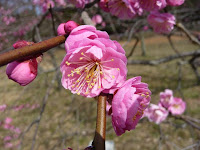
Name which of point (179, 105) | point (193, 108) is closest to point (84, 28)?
point (179, 105)

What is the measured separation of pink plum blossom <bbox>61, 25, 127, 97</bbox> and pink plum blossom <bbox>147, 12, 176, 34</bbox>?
0.77m

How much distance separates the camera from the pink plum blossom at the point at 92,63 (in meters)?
0.49

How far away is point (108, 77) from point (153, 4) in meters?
0.54

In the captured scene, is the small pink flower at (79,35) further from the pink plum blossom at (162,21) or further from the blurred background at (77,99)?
the blurred background at (77,99)

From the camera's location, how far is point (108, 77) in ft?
1.79

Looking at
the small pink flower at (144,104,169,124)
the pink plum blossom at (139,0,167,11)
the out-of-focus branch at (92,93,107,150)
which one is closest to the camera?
the out-of-focus branch at (92,93,107,150)

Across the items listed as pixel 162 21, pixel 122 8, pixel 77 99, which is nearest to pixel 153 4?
pixel 122 8

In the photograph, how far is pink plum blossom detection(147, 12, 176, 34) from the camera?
1164mm

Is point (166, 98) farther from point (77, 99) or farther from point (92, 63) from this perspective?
point (77, 99)

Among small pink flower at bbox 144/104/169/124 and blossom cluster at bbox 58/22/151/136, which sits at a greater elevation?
blossom cluster at bbox 58/22/151/136

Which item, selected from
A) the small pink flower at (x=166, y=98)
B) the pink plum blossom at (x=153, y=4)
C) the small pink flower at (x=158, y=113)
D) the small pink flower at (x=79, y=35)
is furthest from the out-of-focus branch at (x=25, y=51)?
the small pink flower at (x=166, y=98)

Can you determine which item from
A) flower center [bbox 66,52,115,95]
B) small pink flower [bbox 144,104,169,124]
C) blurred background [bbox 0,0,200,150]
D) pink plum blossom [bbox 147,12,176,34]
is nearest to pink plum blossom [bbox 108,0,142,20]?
pink plum blossom [bbox 147,12,176,34]

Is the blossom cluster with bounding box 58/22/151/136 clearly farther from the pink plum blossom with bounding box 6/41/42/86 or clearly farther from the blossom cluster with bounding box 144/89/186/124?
the blossom cluster with bounding box 144/89/186/124

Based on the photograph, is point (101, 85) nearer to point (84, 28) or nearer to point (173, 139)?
point (84, 28)
